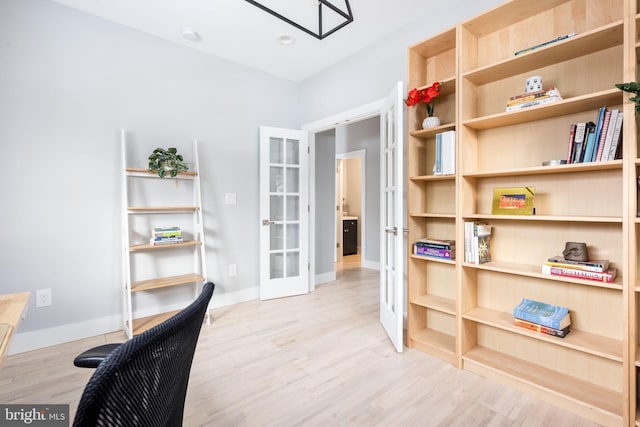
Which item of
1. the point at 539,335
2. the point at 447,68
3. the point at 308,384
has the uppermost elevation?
the point at 447,68

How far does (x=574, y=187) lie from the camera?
1.82 meters

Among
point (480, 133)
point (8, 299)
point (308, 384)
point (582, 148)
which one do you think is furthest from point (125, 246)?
point (582, 148)

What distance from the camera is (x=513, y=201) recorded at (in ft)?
6.38

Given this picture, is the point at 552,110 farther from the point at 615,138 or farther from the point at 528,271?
the point at 528,271

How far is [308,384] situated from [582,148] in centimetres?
200

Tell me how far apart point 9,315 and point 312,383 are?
1.50 m

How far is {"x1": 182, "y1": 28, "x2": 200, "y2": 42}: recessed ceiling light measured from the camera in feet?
9.32

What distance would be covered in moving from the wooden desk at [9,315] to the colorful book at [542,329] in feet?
7.38

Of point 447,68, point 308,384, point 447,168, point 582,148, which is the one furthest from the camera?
point 447,68

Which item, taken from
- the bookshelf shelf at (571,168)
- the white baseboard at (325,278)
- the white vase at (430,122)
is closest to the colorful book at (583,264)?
the bookshelf shelf at (571,168)

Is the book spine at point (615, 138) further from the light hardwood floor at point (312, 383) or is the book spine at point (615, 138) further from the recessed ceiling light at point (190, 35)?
the recessed ceiling light at point (190, 35)

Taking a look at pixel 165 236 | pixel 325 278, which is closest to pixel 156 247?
pixel 165 236

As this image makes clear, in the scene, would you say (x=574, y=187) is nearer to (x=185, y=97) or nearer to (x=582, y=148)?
(x=582, y=148)

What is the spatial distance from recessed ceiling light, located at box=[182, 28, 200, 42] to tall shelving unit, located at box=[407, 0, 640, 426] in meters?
1.91
